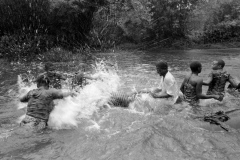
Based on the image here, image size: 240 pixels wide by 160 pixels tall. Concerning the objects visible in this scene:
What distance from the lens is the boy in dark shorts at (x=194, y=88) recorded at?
5871mm

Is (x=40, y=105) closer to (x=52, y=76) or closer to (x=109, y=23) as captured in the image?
(x=52, y=76)

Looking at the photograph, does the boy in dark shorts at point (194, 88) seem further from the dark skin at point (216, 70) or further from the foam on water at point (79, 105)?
the foam on water at point (79, 105)

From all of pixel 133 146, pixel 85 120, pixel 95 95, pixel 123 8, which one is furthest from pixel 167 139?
pixel 123 8

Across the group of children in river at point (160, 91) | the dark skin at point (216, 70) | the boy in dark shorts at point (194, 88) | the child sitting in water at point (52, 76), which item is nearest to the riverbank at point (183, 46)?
the child sitting in water at point (52, 76)

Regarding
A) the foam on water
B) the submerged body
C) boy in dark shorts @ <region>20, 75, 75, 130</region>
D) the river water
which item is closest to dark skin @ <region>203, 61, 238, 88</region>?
the river water

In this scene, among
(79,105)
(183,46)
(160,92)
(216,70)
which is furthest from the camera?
(183,46)

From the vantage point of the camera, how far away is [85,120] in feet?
18.5

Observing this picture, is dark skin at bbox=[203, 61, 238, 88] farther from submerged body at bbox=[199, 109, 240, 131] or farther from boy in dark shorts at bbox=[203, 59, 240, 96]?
submerged body at bbox=[199, 109, 240, 131]

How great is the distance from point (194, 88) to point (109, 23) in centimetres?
1902

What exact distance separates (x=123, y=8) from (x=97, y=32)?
125 inches

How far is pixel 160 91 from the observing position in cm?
630

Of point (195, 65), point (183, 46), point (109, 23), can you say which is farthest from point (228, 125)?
point (109, 23)

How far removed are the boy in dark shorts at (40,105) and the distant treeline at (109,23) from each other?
11145 millimetres

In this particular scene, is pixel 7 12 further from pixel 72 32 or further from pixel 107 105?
pixel 107 105
